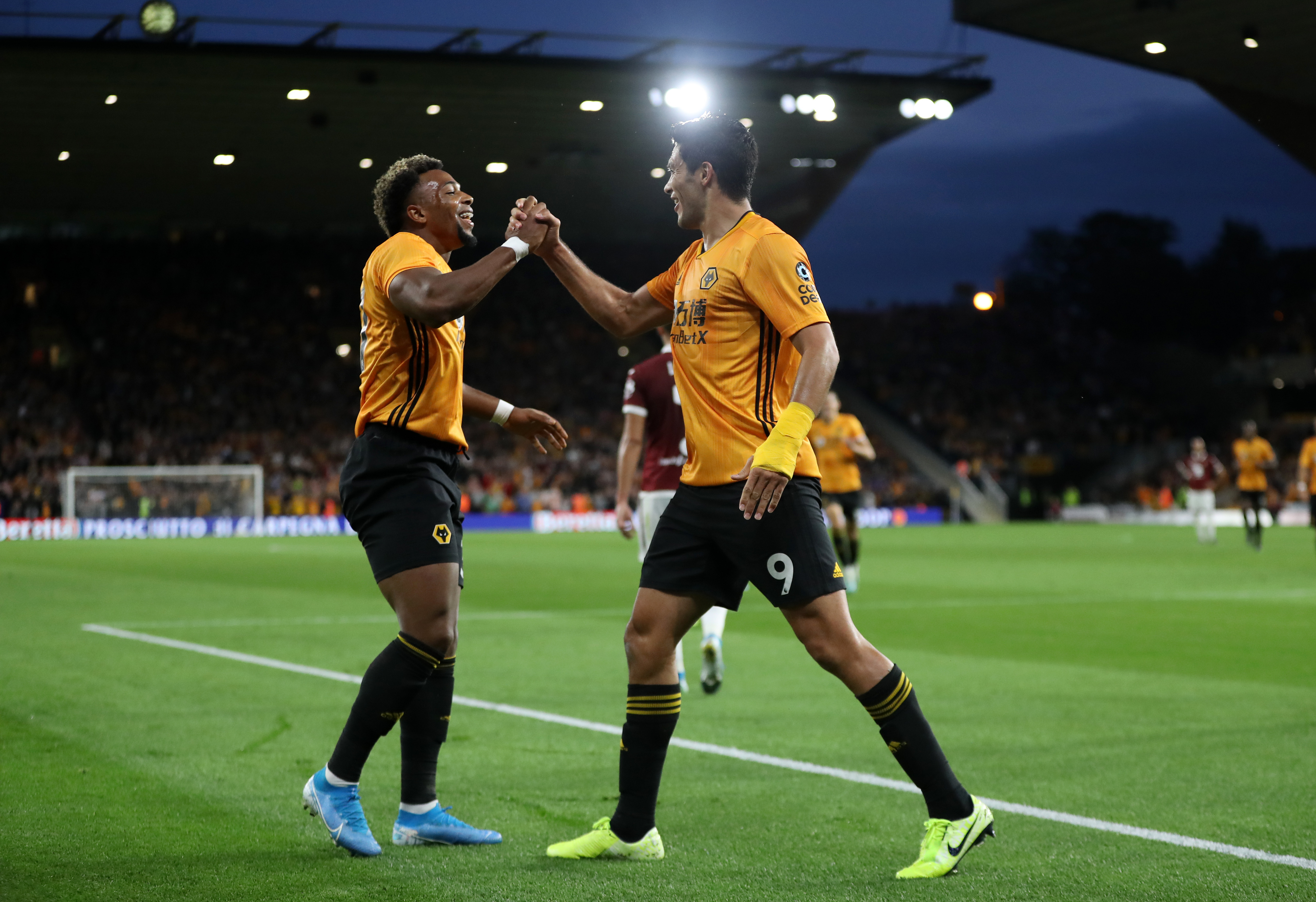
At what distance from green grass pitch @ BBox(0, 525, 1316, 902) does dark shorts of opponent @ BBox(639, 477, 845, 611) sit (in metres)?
0.86

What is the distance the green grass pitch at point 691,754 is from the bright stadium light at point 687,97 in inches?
700

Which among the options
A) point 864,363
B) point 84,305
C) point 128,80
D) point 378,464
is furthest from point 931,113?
point 378,464

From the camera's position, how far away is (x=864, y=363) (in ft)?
175

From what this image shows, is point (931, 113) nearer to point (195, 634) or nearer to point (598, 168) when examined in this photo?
point (598, 168)

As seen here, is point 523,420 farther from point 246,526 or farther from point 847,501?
point 246,526

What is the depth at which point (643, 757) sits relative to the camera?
15.2 ft

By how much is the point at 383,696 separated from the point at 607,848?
2.78 feet

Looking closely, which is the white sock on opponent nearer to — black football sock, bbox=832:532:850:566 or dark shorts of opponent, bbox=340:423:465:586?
dark shorts of opponent, bbox=340:423:465:586

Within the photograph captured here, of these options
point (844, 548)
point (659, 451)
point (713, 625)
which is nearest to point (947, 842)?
point (713, 625)

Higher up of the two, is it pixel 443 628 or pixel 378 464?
pixel 378 464

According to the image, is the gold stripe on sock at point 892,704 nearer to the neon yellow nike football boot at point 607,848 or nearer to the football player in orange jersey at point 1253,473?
the neon yellow nike football boot at point 607,848

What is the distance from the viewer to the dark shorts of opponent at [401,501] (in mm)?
4688

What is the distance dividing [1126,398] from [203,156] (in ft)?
114

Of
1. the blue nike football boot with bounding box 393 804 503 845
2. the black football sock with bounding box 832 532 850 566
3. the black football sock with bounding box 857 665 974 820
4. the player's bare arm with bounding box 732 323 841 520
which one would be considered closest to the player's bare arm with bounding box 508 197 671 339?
the player's bare arm with bounding box 732 323 841 520
